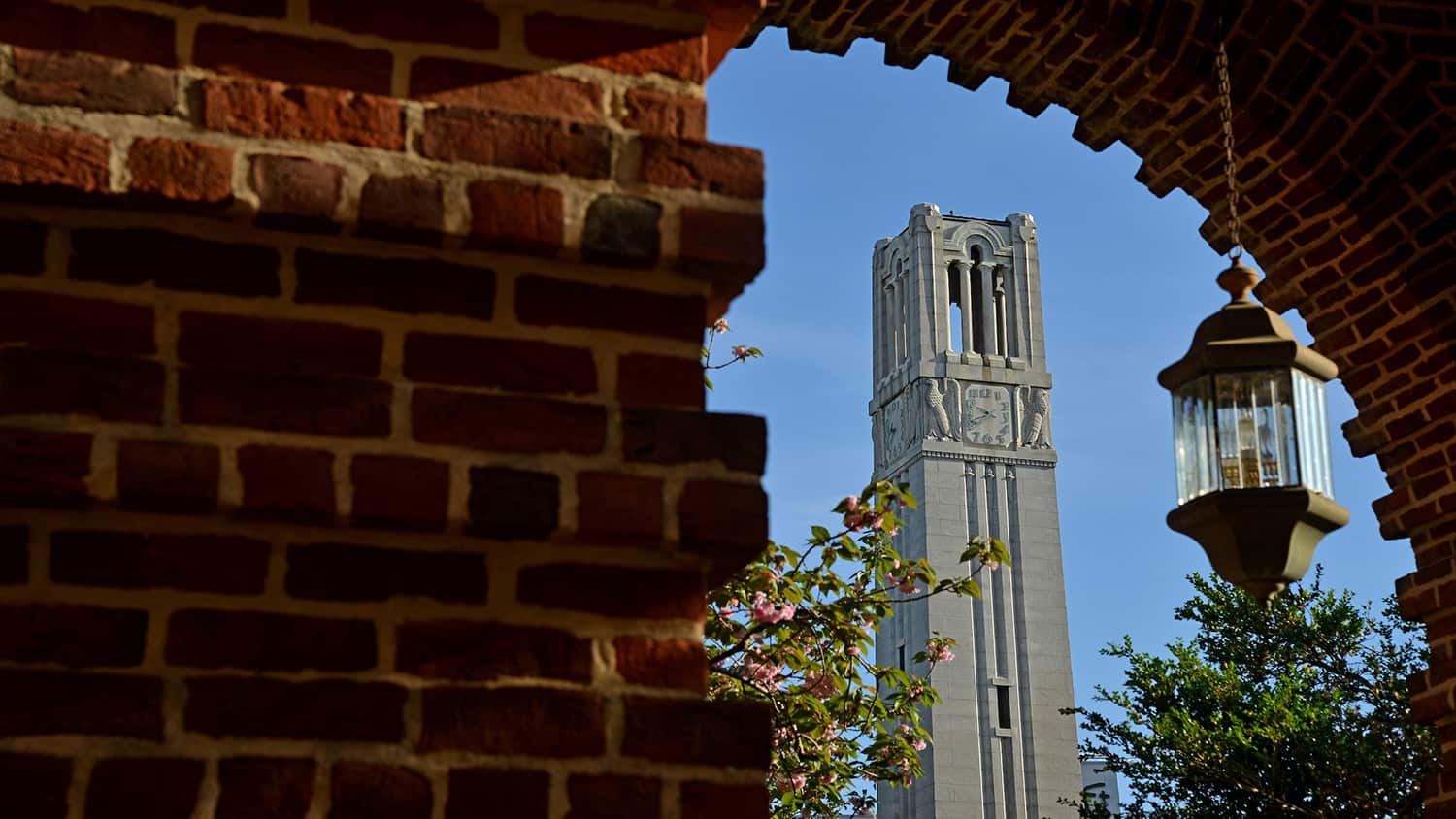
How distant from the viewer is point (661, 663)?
1726 mm

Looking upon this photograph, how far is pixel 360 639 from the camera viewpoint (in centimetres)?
165

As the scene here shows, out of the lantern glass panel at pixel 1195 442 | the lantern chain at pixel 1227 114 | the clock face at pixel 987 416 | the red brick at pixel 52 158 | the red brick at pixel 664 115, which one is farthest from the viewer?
the clock face at pixel 987 416

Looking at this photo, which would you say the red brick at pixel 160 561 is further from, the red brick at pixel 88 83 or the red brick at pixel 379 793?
the red brick at pixel 88 83

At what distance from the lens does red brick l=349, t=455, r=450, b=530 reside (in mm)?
1636

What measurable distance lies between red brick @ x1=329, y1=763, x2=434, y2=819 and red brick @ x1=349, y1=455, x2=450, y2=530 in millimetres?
244

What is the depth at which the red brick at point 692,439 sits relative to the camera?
68.2 inches

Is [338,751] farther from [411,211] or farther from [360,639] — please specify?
[411,211]

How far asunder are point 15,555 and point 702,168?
815 millimetres

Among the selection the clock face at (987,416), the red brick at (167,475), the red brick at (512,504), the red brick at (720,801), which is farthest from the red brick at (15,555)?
the clock face at (987,416)

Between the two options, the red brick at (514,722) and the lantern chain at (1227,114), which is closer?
the red brick at (514,722)

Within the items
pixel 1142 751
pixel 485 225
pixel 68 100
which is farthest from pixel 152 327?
pixel 1142 751

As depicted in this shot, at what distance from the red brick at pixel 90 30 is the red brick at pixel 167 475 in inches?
16.7

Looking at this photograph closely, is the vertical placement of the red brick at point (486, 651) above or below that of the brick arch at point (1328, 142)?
below

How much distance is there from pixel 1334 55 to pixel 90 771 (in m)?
4.41
